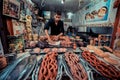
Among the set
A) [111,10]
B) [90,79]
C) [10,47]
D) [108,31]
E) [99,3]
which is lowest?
[90,79]

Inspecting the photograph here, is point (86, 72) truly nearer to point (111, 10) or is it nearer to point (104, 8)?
point (111, 10)

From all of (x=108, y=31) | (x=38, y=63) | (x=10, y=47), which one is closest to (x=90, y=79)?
(x=38, y=63)

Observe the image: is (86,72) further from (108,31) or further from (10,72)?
(108,31)

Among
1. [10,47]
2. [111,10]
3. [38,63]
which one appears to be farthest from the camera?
[111,10]

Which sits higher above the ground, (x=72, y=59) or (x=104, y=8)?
(x=104, y=8)

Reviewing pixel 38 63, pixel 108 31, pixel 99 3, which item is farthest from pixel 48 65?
pixel 99 3

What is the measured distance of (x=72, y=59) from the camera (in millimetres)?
1104

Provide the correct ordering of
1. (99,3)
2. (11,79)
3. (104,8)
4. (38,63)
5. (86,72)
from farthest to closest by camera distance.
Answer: (99,3), (104,8), (38,63), (86,72), (11,79)

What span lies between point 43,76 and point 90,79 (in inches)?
16.7

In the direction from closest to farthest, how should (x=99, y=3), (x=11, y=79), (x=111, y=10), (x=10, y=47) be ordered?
1. (x=11, y=79)
2. (x=10, y=47)
3. (x=111, y=10)
4. (x=99, y=3)

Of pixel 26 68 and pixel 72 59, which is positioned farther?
pixel 72 59

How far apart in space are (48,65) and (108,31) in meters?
1.76

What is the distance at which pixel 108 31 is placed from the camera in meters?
2.04

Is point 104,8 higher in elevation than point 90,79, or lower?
higher
